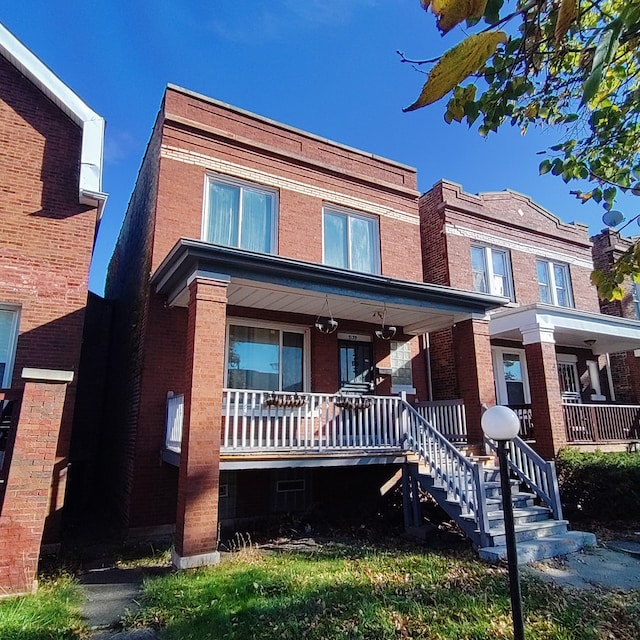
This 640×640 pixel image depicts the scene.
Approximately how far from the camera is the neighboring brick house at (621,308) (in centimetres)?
1574

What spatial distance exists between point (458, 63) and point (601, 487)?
1069 centimetres

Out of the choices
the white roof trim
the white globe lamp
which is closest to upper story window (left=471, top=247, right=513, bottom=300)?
the white globe lamp

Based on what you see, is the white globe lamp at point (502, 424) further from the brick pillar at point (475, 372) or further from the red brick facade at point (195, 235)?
the brick pillar at point (475, 372)

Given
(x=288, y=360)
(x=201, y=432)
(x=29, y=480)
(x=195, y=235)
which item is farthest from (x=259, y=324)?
(x=29, y=480)

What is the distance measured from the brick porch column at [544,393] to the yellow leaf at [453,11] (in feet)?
37.5

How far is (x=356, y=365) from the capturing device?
11867 mm

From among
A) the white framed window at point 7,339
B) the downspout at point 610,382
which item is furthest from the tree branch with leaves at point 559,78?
the downspout at point 610,382

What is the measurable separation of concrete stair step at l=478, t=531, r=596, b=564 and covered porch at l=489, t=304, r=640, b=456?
3726 mm

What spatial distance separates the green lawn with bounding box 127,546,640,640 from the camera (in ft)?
15.5

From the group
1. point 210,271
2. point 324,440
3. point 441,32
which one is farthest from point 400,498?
point 441,32

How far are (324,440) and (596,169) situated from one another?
21.1 feet

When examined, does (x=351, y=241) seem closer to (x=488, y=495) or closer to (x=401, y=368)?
(x=401, y=368)

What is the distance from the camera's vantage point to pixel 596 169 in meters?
5.04

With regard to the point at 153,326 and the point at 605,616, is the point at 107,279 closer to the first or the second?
the point at 153,326
